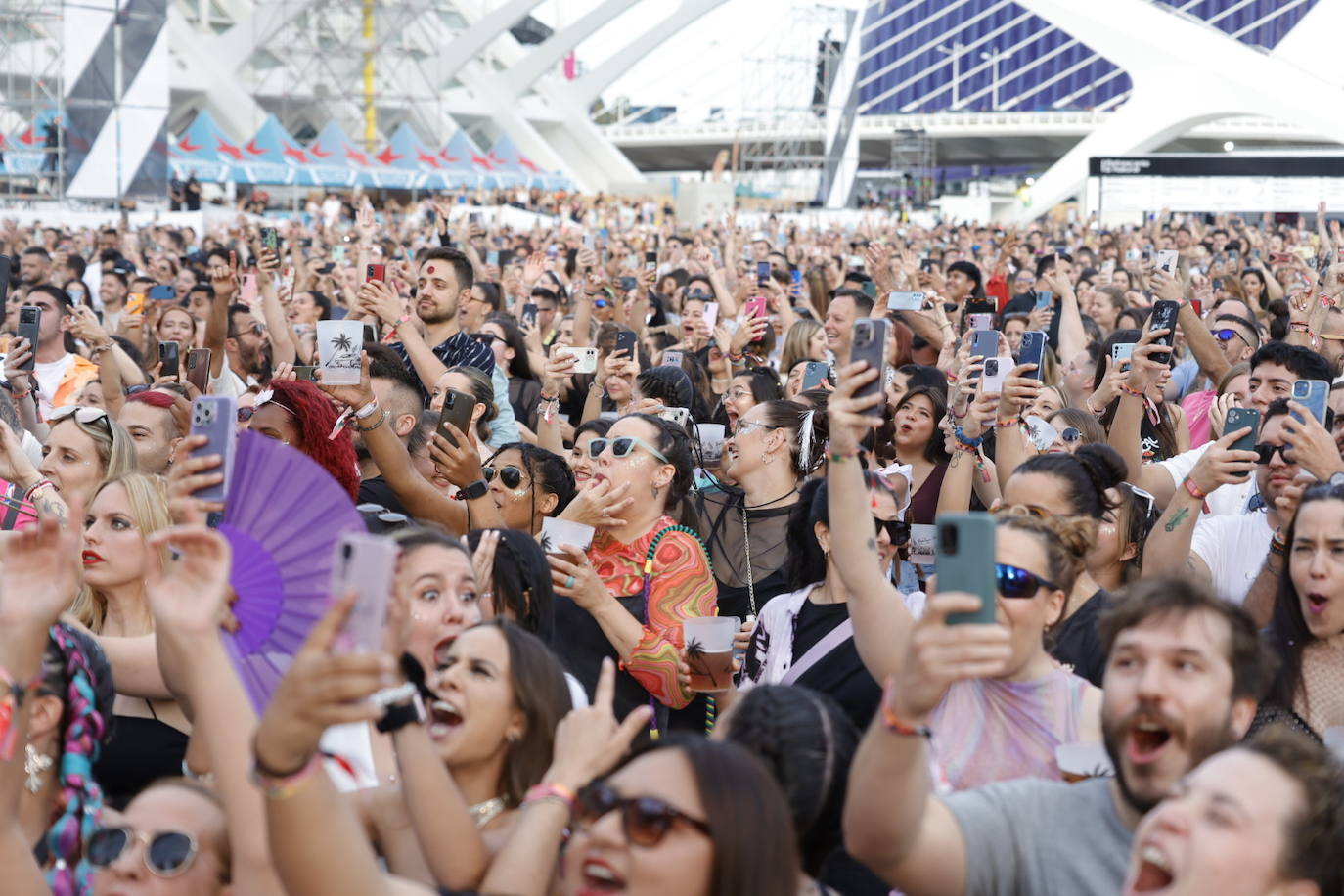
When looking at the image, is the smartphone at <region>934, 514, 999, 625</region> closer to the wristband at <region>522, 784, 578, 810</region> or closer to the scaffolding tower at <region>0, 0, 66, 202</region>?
the wristband at <region>522, 784, 578, 810</region>

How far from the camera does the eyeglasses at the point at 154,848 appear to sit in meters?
2.25

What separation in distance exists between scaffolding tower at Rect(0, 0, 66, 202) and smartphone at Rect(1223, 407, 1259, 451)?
2561cm

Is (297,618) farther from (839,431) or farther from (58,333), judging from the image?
(58,333)

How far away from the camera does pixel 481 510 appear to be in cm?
457

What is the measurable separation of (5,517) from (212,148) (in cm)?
3618

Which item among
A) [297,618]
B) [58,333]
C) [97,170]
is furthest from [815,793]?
[97,170]

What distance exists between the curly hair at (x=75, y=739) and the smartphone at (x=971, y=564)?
1443mm

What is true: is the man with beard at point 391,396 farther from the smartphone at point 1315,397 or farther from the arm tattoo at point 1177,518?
the smartphone at point 1315,397

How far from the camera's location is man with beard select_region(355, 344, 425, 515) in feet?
18.2

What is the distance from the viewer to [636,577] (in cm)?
434

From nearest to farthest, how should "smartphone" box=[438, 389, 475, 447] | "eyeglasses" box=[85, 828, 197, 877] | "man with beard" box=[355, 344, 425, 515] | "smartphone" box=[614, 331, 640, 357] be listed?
"eyeglasses" box=[85, 828, 197, 877], "smartphone" box=[438, 389, 475, 447], "man with beard" box=[355, 344, 425, 515], "smartphone" box=[614, 331, 640, 357]

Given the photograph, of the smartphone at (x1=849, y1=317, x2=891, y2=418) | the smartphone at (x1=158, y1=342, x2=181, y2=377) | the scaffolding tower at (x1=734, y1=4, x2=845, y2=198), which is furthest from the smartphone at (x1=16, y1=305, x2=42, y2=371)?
the scaffolding tower at (x1=734, y1=4, x2=845, y2=198)

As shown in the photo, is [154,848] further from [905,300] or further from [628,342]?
[905,300]

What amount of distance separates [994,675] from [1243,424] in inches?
71.3
